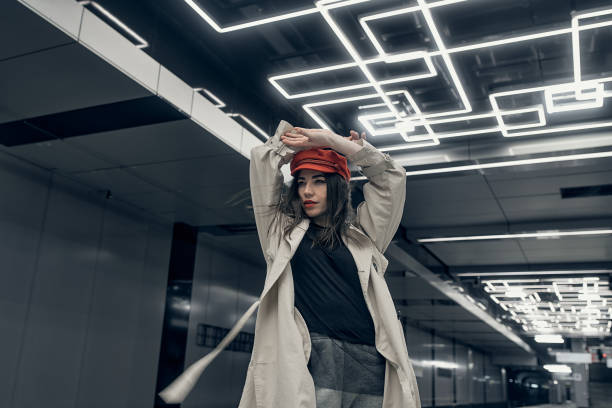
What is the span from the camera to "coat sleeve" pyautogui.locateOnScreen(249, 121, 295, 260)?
1.38 meters

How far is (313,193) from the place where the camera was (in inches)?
54.7

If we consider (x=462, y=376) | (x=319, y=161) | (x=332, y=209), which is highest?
(x=319, y=161)

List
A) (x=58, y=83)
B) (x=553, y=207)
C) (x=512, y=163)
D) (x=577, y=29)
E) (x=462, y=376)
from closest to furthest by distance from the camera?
(x=577, y=29), (x=58, y=83), (x=512, y=163), (x=553, y=207), (x=462, y=376)

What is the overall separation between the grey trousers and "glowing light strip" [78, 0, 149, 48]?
2208 mm

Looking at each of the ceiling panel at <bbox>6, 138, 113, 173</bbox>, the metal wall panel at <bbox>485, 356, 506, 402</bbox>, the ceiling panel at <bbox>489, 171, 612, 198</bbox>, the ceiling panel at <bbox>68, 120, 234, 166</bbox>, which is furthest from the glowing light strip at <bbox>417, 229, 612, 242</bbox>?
the metal wall panel at <bbox>485, 356, 506, 402</bbox>

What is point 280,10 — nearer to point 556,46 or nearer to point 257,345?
point 556,46

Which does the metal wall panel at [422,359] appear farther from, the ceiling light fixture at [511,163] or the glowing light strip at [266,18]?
the glowing light strip at [266,18]

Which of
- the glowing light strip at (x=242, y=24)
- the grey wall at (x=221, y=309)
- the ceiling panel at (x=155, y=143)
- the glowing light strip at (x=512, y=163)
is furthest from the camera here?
the grey wall at (x=221, y=309)

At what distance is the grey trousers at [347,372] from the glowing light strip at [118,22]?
86.9 inches

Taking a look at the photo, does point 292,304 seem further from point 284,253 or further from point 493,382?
point 493,382

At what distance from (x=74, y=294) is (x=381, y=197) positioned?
4.05 meters

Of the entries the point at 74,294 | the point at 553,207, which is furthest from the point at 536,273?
the point at 74,294

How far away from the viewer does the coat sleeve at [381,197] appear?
55.8 inches

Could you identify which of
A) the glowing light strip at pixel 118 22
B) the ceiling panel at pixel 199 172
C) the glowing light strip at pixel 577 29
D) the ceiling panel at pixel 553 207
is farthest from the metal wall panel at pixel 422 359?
the glowing light strip at pixel 118 22
